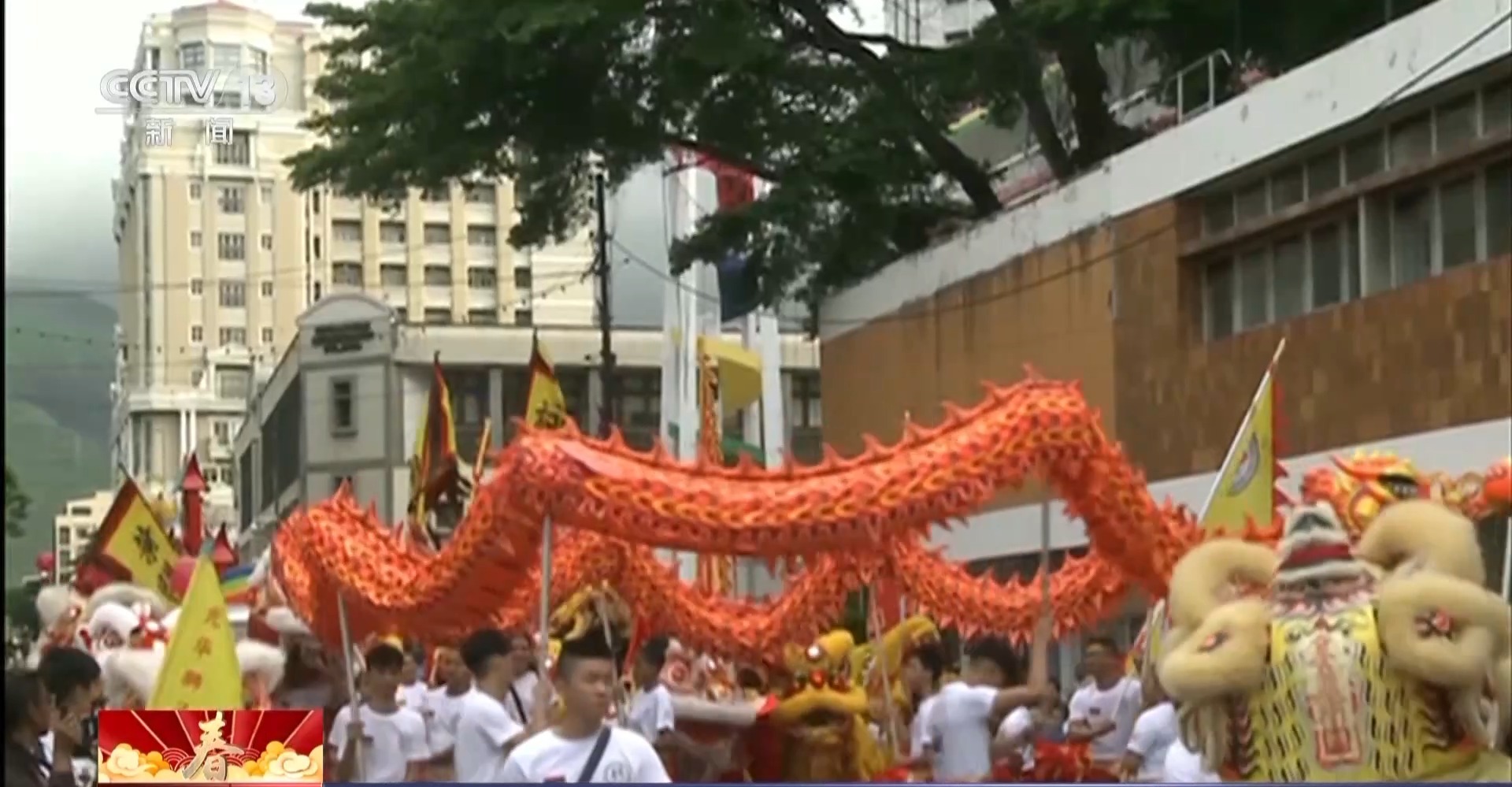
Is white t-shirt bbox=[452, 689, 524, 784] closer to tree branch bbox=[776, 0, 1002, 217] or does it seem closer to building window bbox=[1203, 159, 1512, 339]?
building window bbox=[1203, 159, 1512, 339]

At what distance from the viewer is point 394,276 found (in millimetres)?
27297

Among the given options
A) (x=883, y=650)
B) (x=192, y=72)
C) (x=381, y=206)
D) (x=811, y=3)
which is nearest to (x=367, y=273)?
(x=381, y=206)

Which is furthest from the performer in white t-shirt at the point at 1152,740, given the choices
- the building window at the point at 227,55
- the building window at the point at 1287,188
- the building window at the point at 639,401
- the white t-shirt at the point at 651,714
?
the building window at the point at 639,401

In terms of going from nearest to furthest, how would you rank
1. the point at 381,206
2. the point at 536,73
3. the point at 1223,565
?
the point at 1223,565, the point at 536,73, the point at 381,206

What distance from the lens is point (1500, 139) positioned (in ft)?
42.5

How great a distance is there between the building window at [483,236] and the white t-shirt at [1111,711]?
537 inches

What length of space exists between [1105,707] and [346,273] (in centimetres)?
1824

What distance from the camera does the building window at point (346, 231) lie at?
24.4m

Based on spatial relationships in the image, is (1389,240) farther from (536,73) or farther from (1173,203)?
(536,73)

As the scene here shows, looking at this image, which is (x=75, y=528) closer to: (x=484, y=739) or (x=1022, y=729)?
(x=484, y=739)

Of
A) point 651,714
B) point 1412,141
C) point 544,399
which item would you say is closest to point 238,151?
point 544,399

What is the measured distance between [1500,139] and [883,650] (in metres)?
4.74

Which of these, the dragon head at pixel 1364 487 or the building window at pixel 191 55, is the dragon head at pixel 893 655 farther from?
the building window at pixel 191 55

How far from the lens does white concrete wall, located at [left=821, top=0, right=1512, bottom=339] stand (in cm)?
1322
